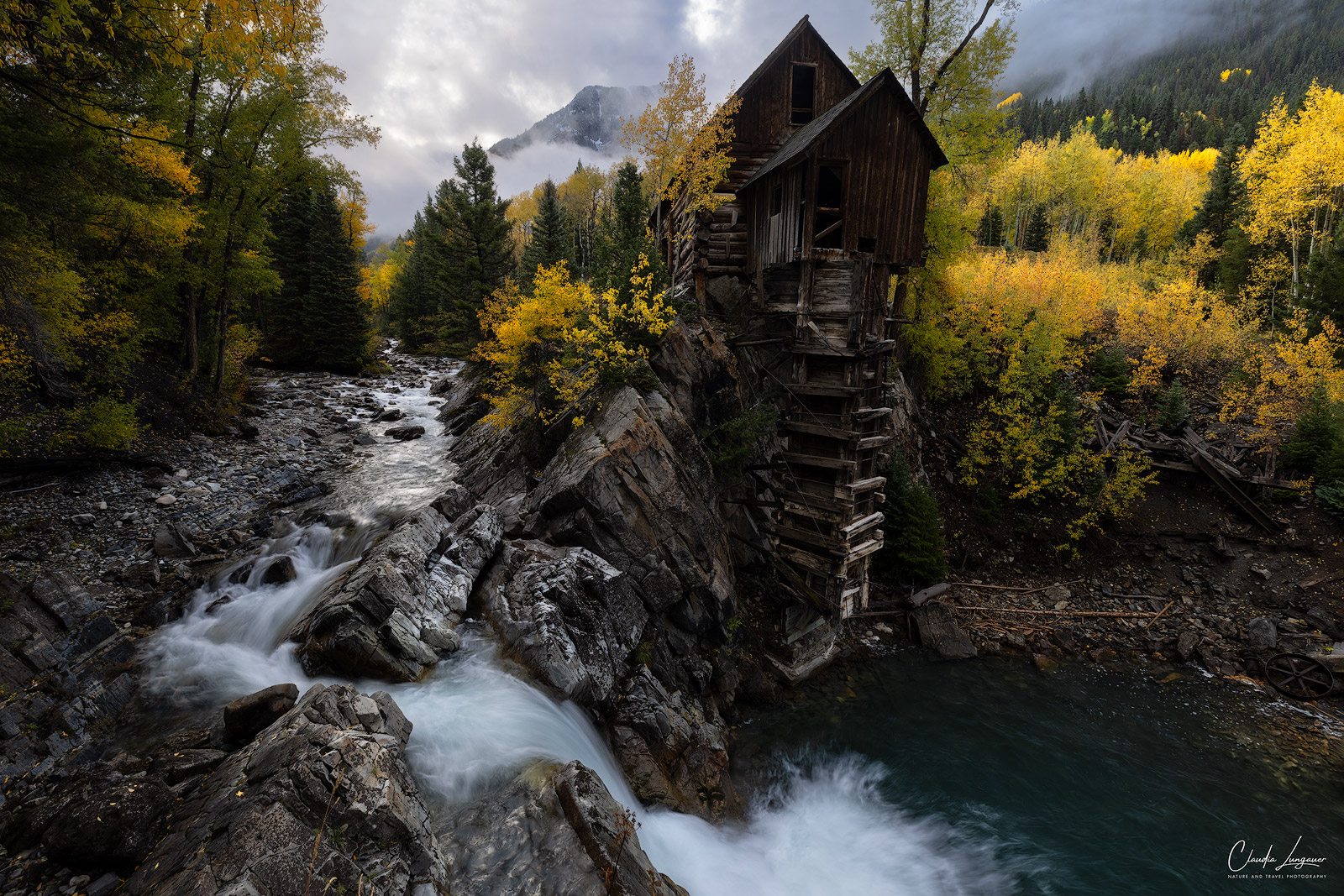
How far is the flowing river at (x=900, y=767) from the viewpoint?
8570 mm

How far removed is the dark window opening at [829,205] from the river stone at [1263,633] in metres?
18.5

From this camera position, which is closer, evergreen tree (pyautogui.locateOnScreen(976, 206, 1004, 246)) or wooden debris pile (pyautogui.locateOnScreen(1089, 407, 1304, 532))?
wooden debris pile (pyautogui.locateOnScreen(1089, 407, 1304, 532))

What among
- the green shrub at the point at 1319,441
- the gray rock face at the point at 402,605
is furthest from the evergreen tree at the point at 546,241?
the green shrub at the point at 1319,441

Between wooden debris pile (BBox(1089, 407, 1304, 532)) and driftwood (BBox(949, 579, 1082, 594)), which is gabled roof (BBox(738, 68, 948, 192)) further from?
driftwood (BBox(949, 579, 1082, 594))

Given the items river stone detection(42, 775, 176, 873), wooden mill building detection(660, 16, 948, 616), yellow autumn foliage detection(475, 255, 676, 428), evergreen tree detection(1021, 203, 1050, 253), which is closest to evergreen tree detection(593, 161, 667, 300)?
yellow autumn foliage detection(475, 255, 676, 428)

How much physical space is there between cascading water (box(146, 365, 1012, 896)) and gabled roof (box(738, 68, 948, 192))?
1550 centimetres

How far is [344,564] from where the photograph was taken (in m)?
12.2

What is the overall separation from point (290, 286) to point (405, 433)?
18677 millimetres

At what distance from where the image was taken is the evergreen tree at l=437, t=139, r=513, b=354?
1336 inches

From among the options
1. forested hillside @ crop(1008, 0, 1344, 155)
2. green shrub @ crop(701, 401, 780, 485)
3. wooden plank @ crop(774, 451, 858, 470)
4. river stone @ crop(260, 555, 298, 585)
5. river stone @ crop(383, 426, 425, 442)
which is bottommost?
river stone @ crop(260, 555, 298, 585)

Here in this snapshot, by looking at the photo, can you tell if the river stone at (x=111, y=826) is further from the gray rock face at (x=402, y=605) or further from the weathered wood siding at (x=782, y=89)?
the weathered wood siding at (x=782, y=89)

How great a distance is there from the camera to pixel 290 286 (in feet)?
106

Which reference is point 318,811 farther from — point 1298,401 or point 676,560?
point 1298,401

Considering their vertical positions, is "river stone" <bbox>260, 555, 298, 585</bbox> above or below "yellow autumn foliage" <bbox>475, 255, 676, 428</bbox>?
below
